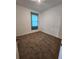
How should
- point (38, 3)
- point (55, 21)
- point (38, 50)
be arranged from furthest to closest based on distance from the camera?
point (55, 21)
point (38, 3)
point (38, 50)

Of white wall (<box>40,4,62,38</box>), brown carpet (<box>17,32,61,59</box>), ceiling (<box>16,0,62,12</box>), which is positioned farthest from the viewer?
white wall (<box>40,4,62,38</box>)

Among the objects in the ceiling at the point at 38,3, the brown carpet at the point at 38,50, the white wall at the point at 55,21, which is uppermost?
the ceiling at the point at 38,3

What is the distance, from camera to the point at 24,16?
561cm

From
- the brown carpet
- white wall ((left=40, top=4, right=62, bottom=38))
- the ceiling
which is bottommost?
the brown carpet

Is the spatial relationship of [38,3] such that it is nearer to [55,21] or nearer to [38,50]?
[55,21]

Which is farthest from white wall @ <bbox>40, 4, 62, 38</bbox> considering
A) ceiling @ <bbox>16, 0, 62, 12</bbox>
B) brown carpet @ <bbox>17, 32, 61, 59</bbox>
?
brown carpet @ <bbox>17, 32, 61, 59</bbox>

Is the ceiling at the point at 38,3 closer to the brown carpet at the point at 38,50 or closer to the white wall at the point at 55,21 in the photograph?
the white wall at the point at 55,21

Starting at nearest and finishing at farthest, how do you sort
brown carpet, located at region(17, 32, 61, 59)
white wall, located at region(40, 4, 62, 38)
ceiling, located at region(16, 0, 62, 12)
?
1. brown carpet, located at region(17, 32, 61, 59)
2. ceiling, located at region(16, 0, 62, 12)
3. white wall, located at region(40, 4, 62, 38)

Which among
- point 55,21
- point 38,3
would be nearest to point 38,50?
point 55,21

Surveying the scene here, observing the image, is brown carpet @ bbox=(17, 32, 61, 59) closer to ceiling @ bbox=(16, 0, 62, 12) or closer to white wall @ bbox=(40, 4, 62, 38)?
white wall @ bbox=(40, 4, 62, 38)

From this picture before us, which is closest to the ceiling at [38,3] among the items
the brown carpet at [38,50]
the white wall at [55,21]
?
the white wall at [55,21]
